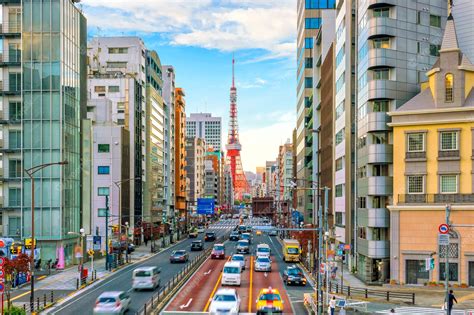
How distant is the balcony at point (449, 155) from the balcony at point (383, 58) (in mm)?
10103

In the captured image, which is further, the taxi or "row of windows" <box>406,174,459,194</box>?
"row of windows" <box>406,174,459,194</box>

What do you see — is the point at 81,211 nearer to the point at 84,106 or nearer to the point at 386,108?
the point at 84,106

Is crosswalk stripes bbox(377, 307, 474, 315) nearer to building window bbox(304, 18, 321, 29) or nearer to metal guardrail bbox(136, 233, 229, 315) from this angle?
metal guardrail bbox(136, 233, 229, 315)

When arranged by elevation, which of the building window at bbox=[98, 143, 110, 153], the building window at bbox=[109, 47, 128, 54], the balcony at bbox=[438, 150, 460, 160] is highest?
the building window at bbox=[109, 47, 128, 54]

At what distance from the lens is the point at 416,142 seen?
55.5m

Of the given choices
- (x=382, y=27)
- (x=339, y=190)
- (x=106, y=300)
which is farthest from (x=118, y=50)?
(x=106, y=300)

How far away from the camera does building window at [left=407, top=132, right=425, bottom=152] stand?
5519cm

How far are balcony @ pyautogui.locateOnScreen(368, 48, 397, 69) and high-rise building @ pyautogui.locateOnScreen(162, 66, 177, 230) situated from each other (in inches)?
3928

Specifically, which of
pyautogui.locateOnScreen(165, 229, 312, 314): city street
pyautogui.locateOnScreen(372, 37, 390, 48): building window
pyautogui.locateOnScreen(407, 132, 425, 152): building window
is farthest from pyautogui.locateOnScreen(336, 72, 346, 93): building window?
pyautogui.locateOnScreen(165, 229, 312, 314): city street

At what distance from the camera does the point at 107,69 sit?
123 meters

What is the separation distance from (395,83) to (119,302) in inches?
1388

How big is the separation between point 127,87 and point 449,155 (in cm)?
7631

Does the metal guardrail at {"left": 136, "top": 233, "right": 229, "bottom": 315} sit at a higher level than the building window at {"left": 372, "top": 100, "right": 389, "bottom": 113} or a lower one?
lower

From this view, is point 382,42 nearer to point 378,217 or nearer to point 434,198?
point 434,198
